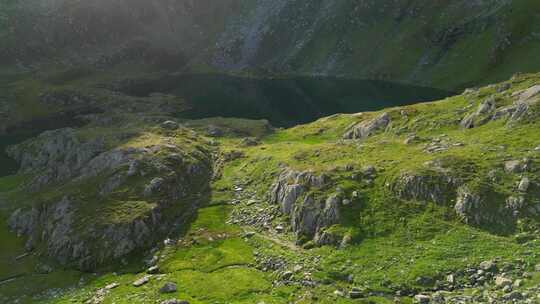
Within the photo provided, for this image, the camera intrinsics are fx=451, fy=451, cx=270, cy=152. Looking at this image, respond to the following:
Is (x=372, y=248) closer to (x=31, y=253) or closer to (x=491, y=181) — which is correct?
(x=491, y=181)

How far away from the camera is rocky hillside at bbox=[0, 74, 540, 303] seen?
32.8 meters

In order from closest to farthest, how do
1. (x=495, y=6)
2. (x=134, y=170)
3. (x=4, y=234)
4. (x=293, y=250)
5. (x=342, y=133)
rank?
1. (x=293, y=250)
2. (x=4, y=234)
3. (x=134, y=170)
4. (x=342, y=133)
5. (x=495, y=6)

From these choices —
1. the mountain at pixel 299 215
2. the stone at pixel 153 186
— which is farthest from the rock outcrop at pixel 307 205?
the stone at pixel 153 186

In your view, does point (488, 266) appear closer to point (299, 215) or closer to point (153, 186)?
point (299, 215)

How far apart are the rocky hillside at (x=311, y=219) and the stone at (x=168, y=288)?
0.48 m

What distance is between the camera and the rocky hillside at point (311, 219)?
32844 mm

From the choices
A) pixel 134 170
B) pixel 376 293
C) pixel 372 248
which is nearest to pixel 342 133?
pixel 134 170

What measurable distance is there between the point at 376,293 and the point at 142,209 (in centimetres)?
2774

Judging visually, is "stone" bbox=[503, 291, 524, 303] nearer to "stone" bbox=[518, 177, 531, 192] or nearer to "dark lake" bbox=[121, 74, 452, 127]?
"stone" bbox=[518, 177, 531, 192]

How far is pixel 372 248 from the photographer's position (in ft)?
119

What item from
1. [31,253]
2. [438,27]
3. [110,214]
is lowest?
[31,253]

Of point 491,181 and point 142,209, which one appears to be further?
point 142,209

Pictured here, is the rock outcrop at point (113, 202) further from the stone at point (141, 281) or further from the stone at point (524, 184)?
the stone at point (524, 184)

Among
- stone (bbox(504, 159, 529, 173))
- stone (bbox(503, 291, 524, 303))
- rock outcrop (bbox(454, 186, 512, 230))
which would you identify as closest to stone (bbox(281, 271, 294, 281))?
rock outcrop (bbox(454, 186, 512, 230))
